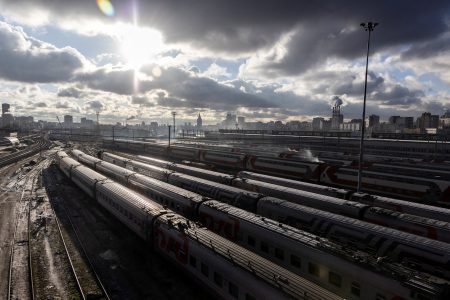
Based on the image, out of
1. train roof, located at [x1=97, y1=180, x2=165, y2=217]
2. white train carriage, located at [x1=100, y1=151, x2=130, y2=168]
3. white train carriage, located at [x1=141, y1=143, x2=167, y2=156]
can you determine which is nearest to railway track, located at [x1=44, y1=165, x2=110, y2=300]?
train roof, located at [x1=97, y1=180, x2=165, y2=217]

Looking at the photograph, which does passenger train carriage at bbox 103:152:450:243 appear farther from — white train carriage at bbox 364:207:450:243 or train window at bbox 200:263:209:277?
train window at bbox 200:263:209:277

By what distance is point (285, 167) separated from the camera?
171 ft

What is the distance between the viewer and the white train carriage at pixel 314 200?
2433 centimetres

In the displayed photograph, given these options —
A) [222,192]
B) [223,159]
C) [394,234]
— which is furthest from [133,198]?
[223,159]

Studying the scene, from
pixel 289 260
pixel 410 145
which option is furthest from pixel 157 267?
pixel 410 145

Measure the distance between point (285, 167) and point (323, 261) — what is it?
36.5 metres

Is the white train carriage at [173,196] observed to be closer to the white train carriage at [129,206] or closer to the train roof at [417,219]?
the white train carriage at [129,206]

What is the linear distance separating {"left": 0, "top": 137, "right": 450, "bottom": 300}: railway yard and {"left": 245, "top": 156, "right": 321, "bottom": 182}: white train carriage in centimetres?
918

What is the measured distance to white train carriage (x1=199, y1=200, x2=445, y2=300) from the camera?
42.9 feet

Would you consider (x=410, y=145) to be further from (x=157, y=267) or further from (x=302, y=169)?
(x=157, y=267)

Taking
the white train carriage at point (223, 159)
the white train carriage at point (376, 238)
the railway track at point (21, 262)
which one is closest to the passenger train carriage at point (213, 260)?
the white train carriage at point (376, 238)

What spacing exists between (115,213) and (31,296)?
1187 cm

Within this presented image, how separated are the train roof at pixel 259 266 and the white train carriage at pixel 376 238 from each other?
692 centimetres

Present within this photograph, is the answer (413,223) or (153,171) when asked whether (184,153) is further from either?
(413,223)
